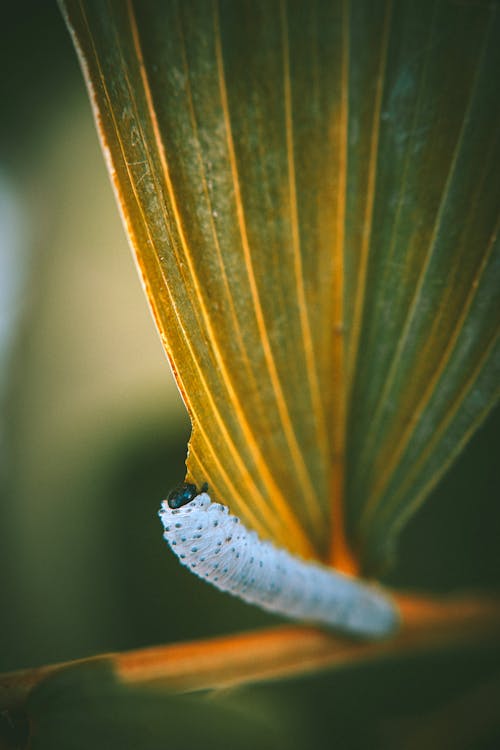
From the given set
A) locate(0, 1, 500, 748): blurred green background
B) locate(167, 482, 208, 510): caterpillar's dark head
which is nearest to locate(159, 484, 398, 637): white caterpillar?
locate(167, 482, 208, 510): caterpillar's dark head

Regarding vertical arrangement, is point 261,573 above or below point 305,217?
below

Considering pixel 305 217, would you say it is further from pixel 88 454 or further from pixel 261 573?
pixel 88 454

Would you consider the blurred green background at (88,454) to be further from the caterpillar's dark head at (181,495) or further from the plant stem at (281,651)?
the caterpillar's dark head at (181,495)

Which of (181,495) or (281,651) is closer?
(181,495)

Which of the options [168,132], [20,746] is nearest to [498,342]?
[168,132]

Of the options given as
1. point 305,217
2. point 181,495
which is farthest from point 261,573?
point 305,217

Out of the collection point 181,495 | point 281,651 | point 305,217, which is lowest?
point 281,651

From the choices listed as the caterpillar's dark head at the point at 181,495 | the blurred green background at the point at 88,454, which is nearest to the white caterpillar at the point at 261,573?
the caterpillar's dark head at the point at 181,495
